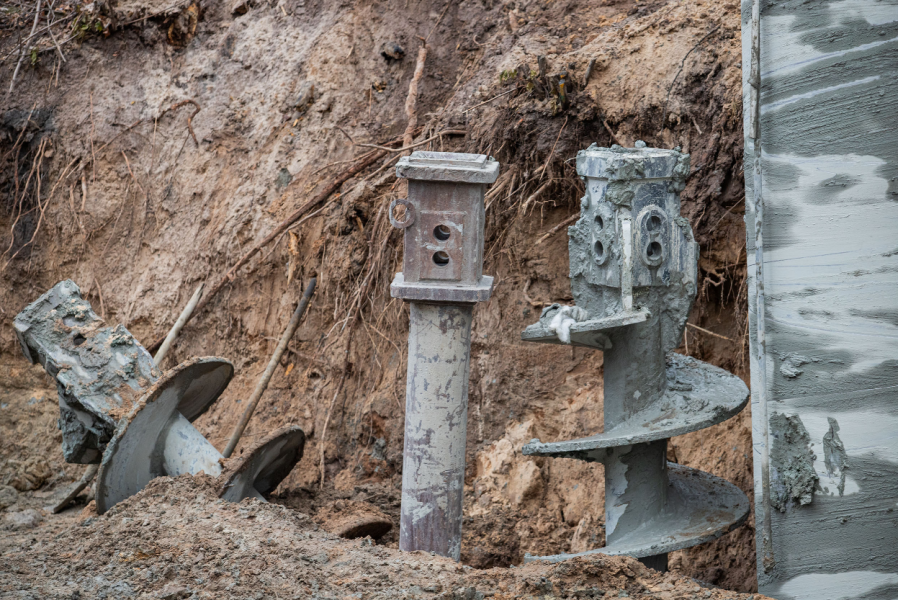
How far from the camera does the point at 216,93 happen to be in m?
7.99

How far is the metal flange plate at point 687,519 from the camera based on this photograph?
169 inches

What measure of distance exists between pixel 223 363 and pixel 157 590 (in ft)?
6.08

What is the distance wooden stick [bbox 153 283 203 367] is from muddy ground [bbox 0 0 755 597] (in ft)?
0.51

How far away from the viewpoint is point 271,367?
6.84m

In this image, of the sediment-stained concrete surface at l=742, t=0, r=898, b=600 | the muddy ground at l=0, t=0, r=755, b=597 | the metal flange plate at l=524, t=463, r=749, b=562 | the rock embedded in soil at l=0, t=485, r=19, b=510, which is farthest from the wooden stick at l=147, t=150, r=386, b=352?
the sediment-stained concrete surface at l=742, t=0, r=898, b=600

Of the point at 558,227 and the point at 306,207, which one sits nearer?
the point at 558,227

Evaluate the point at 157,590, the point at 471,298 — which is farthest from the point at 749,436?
the point at 157,590

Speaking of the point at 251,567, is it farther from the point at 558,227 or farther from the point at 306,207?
the point at 306,207

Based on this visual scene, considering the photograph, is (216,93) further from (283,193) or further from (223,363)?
(223,363)

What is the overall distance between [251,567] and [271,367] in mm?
2967

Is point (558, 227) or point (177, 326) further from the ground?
point (558, 227)

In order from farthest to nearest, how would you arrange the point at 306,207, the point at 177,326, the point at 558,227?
the point at 177,326 < the point at 306,207 < the point at 558,227

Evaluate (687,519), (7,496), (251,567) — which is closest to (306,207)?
(7,496)

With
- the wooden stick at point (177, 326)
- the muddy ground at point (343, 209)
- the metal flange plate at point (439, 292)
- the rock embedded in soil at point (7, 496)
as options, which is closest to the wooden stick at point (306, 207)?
the muddy ground at point (343, 209)
